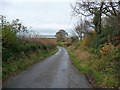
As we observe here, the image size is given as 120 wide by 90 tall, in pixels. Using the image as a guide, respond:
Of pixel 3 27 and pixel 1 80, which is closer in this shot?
pixel 1 80

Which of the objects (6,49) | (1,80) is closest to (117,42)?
(6,49)

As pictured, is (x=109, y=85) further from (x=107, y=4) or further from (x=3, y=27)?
(x=107, y=4)

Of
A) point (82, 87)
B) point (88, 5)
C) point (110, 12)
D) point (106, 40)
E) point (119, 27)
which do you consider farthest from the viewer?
point (88, 5)

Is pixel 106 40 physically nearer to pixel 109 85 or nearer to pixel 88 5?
pixel 88 5

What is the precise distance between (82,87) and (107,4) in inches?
767

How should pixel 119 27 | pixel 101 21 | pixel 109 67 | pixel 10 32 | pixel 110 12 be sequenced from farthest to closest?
pixel 101 21 → pixel 110 12 → pixel 10 32 → pixel 119 27 → pixel 109 67

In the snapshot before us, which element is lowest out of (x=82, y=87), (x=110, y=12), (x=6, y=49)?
(x=82, y=87)

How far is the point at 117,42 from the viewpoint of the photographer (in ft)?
67.5

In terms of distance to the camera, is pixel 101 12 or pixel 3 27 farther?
pixel 101 12

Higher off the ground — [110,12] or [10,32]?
[110,12]

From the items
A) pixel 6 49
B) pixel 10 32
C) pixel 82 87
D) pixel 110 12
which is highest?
pixel 110 12

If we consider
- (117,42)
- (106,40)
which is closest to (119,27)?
(117,42)

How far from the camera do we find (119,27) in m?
18.3

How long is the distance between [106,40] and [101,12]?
7966mm
